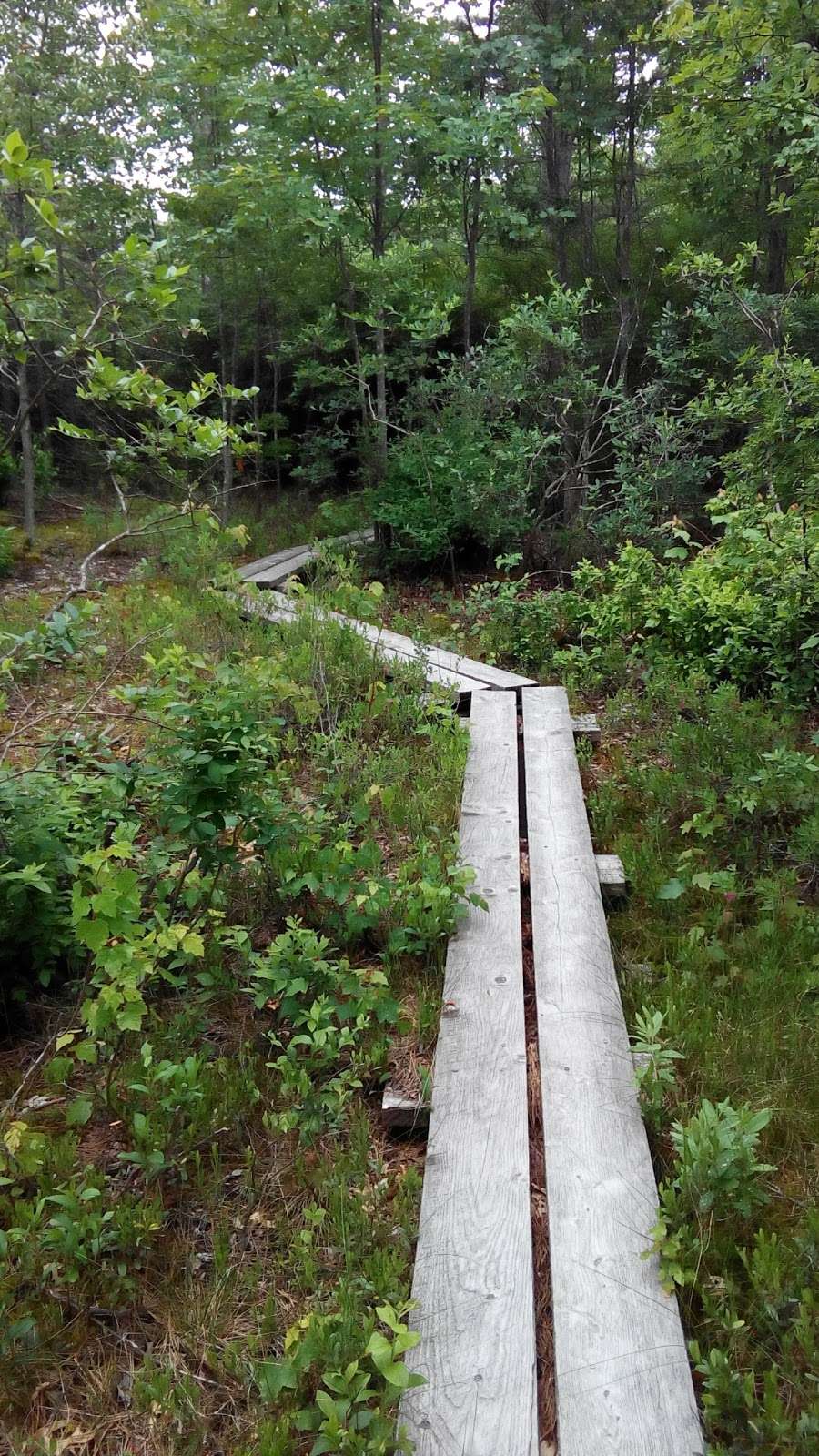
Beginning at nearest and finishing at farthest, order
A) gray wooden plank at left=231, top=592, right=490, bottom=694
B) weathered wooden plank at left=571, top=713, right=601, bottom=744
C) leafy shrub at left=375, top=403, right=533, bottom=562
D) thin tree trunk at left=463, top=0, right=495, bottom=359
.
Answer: weathered wooden plank at left=571, top=713, right=601, bottom=744
gray wooden plank at left=231, top=592, right=490, bottom=694
leafy shrub at left=375, top=403, right=533, bottom=562
thin tree trunk at left=463, top=0, right=495, bottom=359

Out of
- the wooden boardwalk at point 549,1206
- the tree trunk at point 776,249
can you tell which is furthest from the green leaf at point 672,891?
the tree trunk at point 776,249

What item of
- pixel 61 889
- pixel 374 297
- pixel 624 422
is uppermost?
pixel 374 297

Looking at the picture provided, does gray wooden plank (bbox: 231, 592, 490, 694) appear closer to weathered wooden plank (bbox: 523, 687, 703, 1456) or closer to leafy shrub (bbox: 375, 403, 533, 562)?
leafy shrub (bbox: 375, 403, 533, 562)

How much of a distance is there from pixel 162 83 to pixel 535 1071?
993 cm

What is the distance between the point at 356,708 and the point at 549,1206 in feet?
11.2

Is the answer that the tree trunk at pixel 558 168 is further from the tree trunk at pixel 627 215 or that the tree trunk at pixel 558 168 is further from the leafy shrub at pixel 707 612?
the leafy shrub at pixel 707 612

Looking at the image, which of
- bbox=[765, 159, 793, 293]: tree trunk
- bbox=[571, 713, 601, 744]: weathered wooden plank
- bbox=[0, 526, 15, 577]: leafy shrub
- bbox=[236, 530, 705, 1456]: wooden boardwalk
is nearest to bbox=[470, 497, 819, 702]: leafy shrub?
bbox=[571, 713, 601, 744]: weathered wooden plank

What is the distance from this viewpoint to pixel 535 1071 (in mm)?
2887

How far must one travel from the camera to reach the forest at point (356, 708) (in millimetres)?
2109

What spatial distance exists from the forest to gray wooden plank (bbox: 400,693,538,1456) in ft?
0.30

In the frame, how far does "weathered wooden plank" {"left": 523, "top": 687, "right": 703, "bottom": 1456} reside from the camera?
1749 millimetres

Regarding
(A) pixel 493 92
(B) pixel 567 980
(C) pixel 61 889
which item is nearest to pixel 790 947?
(B) pixel 567 980

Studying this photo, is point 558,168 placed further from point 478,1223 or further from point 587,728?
point 478,1223

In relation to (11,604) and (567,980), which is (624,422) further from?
(567,980)
